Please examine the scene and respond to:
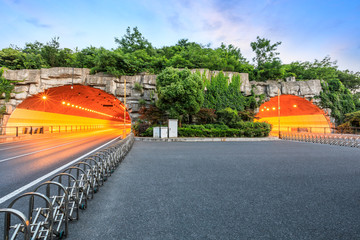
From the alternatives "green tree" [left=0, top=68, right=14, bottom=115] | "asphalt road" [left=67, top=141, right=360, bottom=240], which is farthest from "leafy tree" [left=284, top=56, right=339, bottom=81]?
"green tree" [left=0, top=68, right=14, bottom=115]

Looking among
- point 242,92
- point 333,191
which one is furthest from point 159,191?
point 242,92

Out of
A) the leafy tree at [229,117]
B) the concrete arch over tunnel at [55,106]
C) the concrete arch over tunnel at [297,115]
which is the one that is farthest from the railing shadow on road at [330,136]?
the concrete arch over tunnel at [55,106]

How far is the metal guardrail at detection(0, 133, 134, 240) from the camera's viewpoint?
1.89 m

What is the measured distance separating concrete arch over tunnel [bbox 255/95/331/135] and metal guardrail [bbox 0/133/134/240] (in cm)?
2422

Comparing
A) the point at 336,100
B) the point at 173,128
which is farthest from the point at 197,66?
the point at 336,100

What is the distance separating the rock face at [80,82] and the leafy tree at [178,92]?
4495 mm

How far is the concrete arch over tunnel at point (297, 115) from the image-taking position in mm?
27380

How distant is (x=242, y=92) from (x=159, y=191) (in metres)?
23.6

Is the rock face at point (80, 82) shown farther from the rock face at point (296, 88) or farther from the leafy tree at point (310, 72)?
the leafy tree at point (310, 72)

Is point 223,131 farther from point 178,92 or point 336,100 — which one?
point 336,100

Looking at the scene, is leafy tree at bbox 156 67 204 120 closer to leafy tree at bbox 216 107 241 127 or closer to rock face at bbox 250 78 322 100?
leafy tree at bbox 216 107 241 127

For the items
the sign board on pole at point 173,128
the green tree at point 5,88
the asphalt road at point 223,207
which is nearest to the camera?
the asphalt road at point 223,207

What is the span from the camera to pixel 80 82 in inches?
870

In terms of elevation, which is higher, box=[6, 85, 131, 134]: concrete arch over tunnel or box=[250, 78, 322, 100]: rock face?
box=[250, 78, 322, 100]: rock face
